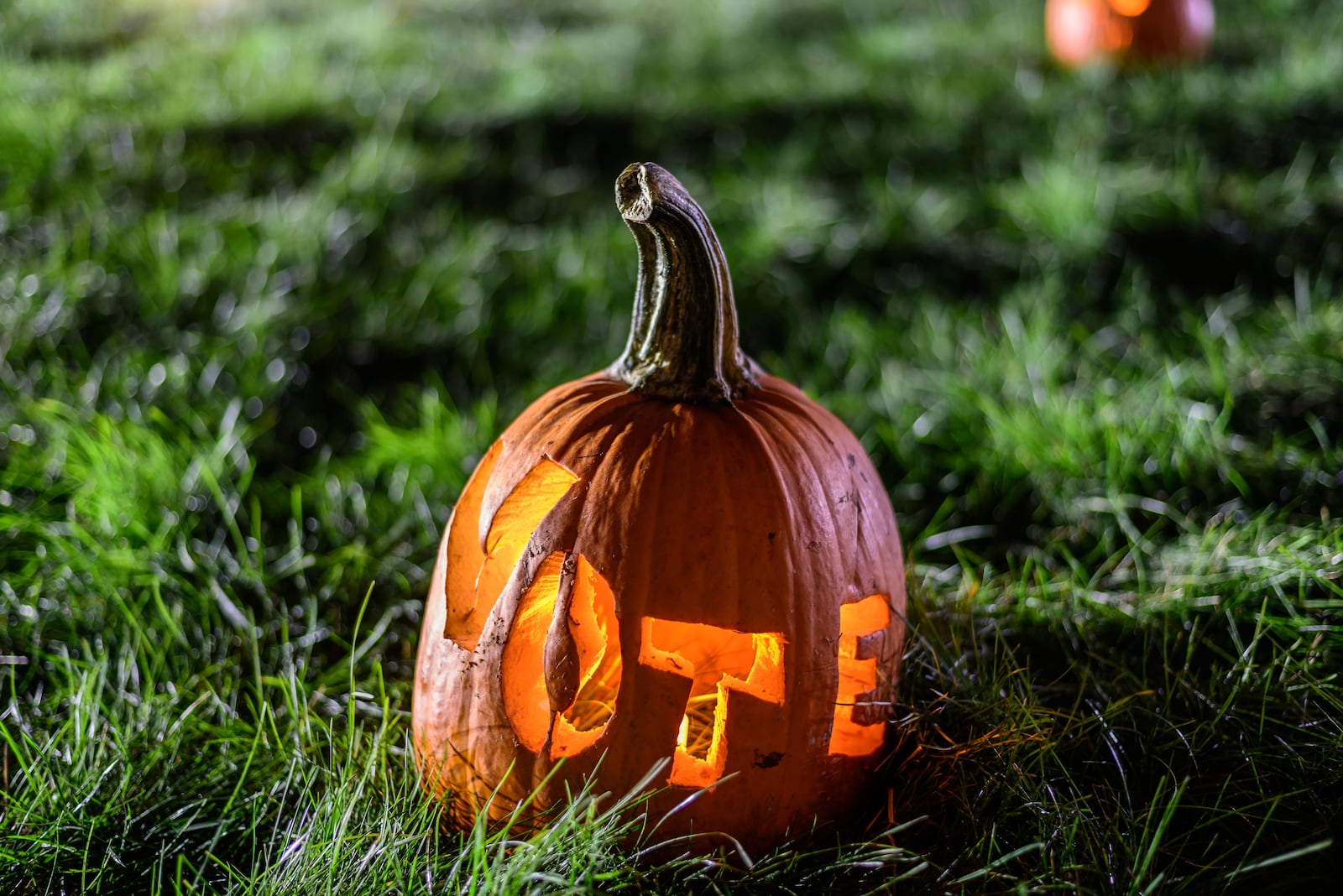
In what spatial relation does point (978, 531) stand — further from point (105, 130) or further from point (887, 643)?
point (105, 130)

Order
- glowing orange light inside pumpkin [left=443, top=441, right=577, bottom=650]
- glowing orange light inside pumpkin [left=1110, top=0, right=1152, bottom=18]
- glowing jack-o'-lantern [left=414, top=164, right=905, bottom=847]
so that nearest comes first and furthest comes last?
glowing jack-o'-lantern [left=414, top=164, right=905, bottom=847] → glowing orange light inside pumpkin [left=443, top=441, right=577, bottom=650] → glowing orange light inside pumpkin [left=1110, top=0, right=1152, bottom=18]

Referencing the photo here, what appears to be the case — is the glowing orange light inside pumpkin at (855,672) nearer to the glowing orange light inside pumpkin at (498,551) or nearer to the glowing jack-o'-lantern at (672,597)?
the glowing jack-o'-lantern at (672,597)

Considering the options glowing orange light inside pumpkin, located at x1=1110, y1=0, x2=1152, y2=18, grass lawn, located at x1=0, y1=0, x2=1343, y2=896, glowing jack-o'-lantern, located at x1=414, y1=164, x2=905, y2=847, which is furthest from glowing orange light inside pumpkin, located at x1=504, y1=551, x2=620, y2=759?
glowing orange light inside pumpkin, located at x1=1110, y1=0, x2=1152, y2=18

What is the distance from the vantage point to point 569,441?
1434mm

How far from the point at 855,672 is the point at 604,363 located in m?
1.59

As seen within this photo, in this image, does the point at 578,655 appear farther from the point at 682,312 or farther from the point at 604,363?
the point at 604,363

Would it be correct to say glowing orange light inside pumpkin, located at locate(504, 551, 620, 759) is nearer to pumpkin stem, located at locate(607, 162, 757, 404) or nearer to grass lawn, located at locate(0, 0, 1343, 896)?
grass lawn, located at locate(0, 0, 1343, 896)

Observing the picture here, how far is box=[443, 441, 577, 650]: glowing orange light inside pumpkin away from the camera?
145 cm

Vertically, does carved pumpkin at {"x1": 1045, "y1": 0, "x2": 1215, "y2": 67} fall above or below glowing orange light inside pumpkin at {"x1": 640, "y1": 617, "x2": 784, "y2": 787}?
above

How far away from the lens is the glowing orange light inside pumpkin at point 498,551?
4.76 feet

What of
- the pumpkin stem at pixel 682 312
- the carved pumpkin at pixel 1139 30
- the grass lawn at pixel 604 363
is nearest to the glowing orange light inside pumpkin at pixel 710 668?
the grass lawn at pixel 604 363

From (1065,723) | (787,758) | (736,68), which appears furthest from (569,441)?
(736,68)

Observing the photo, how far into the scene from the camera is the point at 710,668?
1440 millimetres

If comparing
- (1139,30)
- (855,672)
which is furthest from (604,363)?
(1139,30)
